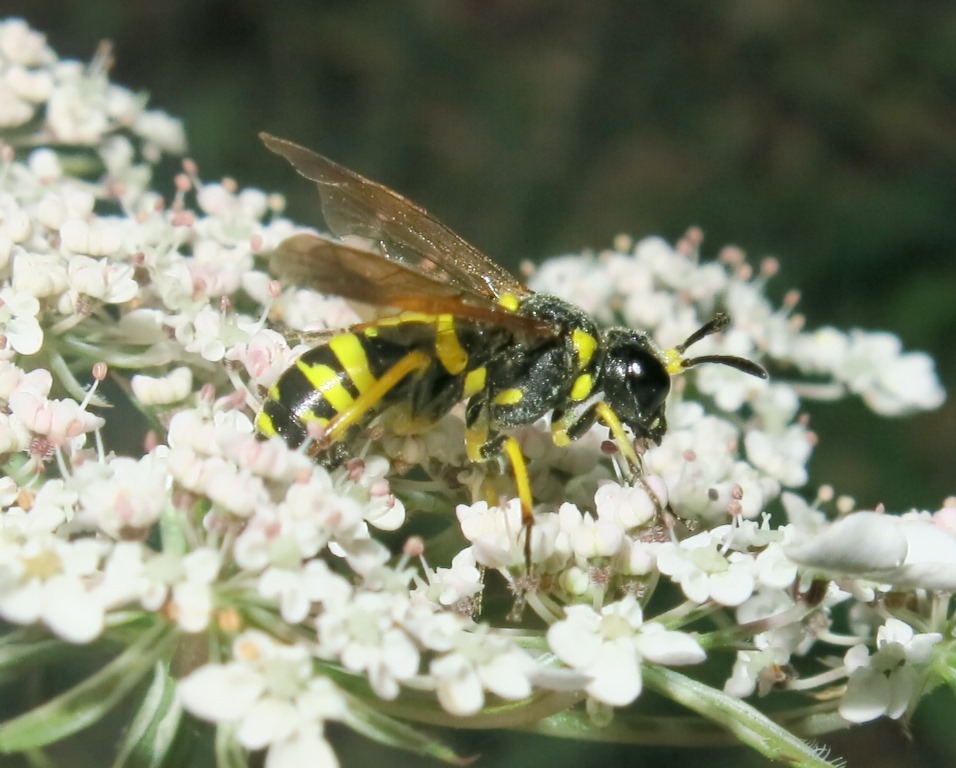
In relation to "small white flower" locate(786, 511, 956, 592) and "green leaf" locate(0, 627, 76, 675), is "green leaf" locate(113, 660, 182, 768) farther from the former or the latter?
"small white flower" locate(786, 511, 956, 592)

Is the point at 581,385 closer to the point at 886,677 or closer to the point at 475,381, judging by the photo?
the point at 475,381

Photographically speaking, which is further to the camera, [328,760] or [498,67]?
[498,67]

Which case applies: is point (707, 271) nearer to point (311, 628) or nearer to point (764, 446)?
point (764, 446)

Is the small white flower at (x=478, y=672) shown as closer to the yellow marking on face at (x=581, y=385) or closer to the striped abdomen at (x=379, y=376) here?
the striped abdomen at (x=379, y=376)

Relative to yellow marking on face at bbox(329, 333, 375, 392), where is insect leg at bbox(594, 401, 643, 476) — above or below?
above

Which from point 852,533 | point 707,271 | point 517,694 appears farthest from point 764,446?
point 517,694

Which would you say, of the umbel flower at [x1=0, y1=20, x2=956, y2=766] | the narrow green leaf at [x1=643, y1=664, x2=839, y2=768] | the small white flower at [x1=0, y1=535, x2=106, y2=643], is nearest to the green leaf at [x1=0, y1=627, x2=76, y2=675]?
the umbel flower at [x1=0, y1=20, x2=956, y2=766]

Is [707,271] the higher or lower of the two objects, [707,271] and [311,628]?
the higher
